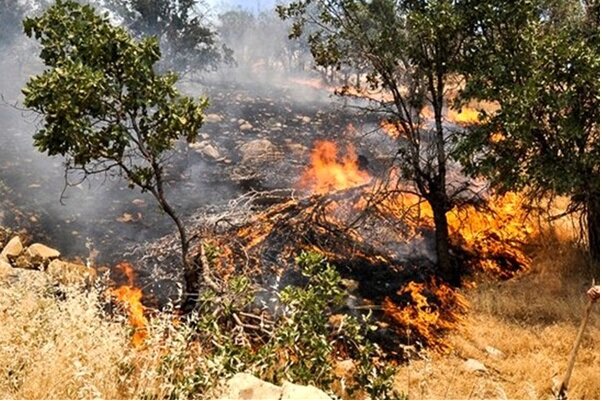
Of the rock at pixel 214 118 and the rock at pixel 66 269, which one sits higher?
the rock at pixel 214 118

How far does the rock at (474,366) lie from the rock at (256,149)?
12585 millimetres

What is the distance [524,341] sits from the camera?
794 cm

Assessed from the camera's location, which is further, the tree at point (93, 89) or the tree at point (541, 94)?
the tree at point (541, 94)

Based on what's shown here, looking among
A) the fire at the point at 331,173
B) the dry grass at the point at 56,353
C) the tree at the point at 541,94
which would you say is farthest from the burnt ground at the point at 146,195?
the tree at the point at 541,94

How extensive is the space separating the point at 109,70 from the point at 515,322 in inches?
303

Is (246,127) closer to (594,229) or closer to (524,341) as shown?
(594,229)

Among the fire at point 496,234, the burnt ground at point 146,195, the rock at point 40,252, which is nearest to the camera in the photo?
the rock at point 40,252

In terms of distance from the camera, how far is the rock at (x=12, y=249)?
32.8 ft

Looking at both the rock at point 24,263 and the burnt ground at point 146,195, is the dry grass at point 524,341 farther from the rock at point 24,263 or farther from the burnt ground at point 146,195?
the rock at point 24,263

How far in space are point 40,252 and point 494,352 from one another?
8871 mm

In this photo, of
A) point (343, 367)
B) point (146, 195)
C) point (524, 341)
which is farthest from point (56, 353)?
point (146, 195)

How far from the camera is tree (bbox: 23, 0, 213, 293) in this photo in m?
6.25

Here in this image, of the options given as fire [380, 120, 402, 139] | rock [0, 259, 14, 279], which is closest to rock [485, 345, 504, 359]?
fire [380, 120, 402, 139]

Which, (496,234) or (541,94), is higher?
(541,94)
